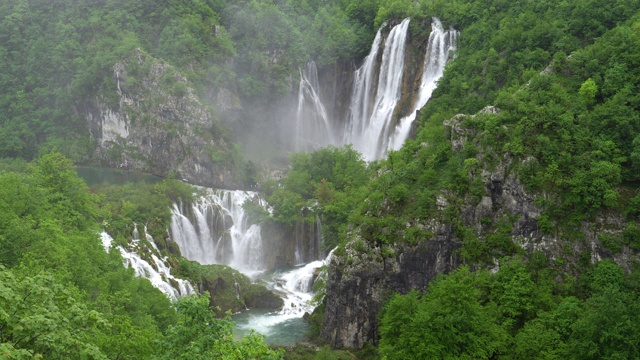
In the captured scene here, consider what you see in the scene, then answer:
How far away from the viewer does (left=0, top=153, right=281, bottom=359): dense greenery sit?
40.4 ft

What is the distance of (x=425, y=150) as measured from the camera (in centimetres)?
3678

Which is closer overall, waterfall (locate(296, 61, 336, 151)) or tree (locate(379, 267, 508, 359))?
tree (locate(379, 267, 508, 359))

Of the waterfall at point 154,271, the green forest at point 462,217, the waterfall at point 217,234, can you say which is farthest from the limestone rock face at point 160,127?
the waterfall at point 154,271

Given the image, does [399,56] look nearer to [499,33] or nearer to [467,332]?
[499,33]

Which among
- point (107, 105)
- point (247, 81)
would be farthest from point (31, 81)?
point (247, 81)

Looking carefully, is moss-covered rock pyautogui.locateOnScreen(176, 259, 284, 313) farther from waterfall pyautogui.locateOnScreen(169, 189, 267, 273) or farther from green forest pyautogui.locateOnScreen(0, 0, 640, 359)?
waterfall pyautogui.locateOnScreen(169, 189, 267, 273)

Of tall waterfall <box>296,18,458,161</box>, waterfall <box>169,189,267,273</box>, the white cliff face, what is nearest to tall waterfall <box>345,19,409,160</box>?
tall waterfall <box>296,18,458,161</box>

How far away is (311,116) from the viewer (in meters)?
70.4

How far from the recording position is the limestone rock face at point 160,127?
210ft

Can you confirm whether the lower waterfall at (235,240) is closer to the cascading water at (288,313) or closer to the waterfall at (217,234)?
the waterfall at (217,234)

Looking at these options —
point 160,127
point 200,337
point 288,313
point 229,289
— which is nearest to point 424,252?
point 288,313

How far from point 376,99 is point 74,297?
44917 mm

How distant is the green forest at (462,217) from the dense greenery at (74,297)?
72mm

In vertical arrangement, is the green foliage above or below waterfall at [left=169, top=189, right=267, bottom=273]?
below
